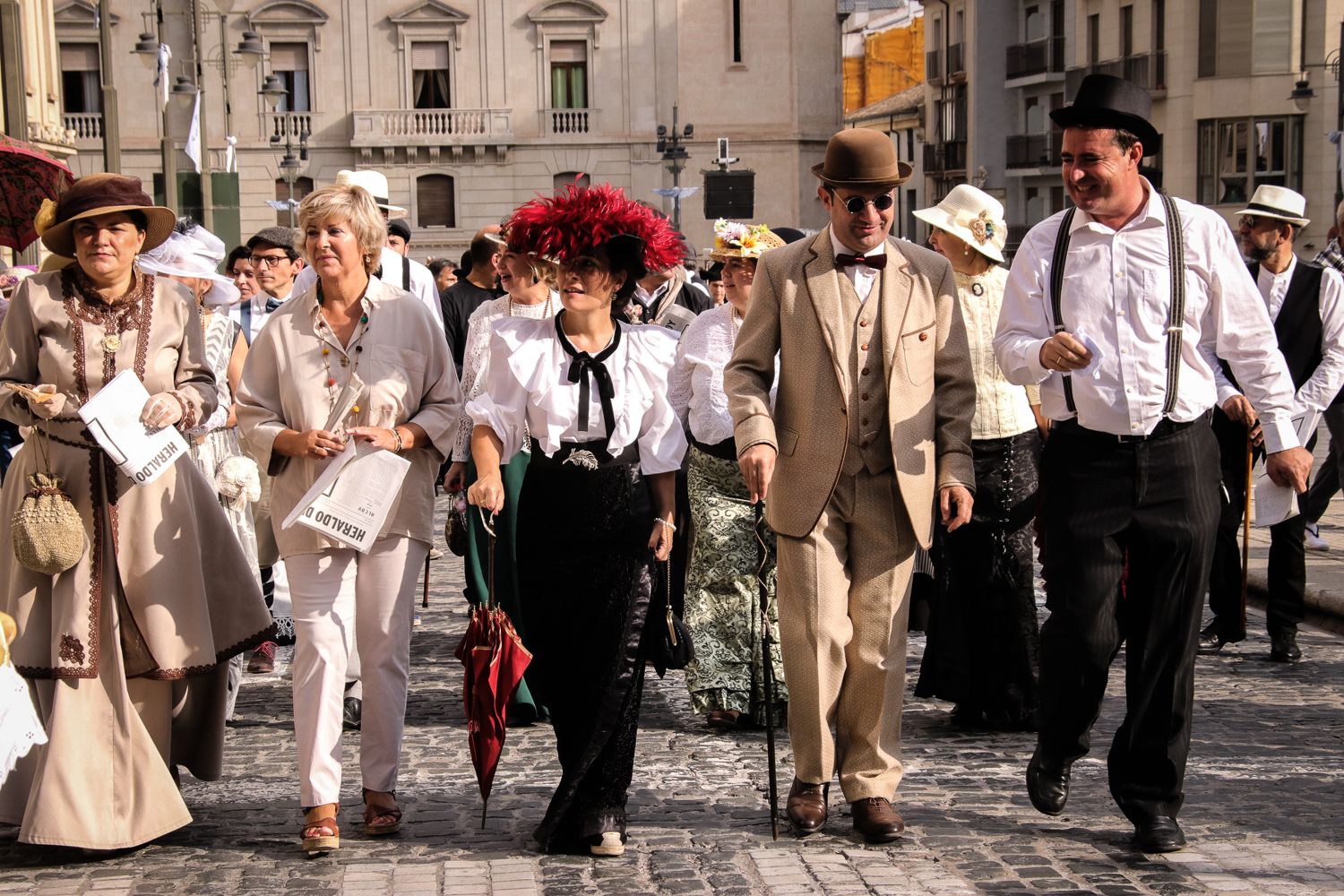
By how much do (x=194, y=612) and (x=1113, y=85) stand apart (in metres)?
3.43

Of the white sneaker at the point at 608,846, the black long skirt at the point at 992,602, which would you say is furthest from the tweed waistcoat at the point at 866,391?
the black long skirt at the point at 992,602

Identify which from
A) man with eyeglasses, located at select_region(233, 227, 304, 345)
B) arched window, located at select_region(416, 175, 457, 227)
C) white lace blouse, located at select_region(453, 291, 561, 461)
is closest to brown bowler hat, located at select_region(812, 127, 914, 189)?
white lace blouse, located at select_region(453, 291, 561, 461)

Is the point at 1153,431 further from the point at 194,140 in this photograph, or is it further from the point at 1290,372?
the point at 194,140

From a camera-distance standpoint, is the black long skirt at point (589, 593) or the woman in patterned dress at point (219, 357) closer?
the black long skirt at point (589, 593)

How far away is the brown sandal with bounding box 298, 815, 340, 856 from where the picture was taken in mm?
6098

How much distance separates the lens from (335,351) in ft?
21.5

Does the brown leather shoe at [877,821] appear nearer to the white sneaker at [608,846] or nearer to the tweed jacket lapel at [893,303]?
the white sneaker at [608,846]

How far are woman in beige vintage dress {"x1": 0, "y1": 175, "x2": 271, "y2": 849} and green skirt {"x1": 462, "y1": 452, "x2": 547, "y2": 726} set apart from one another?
197 centimetres

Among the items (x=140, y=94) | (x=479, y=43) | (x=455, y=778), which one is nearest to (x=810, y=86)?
(x=479, y=43)

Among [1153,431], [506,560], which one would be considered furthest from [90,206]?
[1153,431]

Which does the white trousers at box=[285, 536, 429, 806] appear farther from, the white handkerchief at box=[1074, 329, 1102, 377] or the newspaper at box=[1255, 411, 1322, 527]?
the newspaper at box=[1255, 411, 1322, 527]

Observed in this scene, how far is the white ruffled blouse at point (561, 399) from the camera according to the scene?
6277 millimetres

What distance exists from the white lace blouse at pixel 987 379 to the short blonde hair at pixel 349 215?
2.47 meters

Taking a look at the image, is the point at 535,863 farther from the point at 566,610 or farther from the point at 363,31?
the point at 363,31
